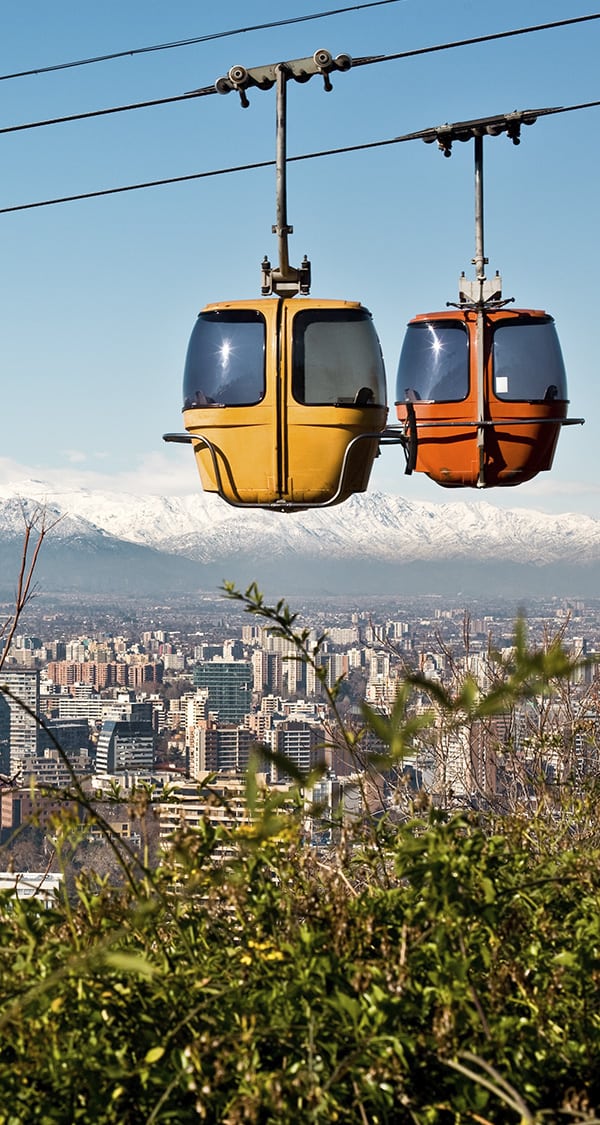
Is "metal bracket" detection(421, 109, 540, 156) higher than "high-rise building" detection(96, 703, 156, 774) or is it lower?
higher

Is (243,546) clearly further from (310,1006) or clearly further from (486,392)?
(310,1006)

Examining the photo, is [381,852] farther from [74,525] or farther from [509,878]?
[74,525]

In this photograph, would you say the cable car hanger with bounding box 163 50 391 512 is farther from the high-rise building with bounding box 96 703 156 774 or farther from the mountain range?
the mountain range

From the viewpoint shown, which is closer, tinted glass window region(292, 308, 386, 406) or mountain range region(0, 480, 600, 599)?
tinted glass window region(292, 308, 386, 406)

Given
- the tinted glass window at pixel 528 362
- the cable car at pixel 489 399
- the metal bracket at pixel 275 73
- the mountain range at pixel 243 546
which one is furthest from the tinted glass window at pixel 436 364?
the mountain range at pixel 243 546

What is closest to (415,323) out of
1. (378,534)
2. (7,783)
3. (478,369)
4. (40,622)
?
(478,369)

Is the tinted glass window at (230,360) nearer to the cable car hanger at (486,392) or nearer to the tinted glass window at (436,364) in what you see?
the cable car hanger at (486,392)

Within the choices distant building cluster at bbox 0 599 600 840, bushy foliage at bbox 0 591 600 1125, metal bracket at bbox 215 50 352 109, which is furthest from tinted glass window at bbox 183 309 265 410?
bushy foliage at bbox 0 591 600 1125

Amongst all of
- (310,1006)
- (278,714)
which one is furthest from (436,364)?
(278,714)
